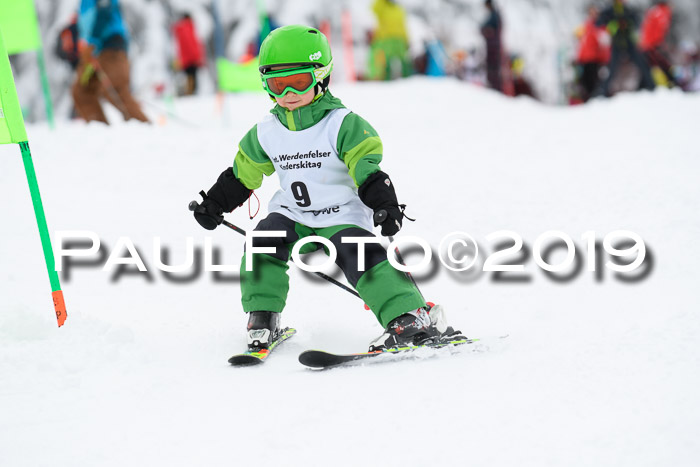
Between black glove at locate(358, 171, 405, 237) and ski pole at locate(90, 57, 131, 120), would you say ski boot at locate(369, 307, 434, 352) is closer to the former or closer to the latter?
black glove at locate(358, 171, 405, 237)

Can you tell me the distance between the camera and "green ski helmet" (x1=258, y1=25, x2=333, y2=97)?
301 centimetres

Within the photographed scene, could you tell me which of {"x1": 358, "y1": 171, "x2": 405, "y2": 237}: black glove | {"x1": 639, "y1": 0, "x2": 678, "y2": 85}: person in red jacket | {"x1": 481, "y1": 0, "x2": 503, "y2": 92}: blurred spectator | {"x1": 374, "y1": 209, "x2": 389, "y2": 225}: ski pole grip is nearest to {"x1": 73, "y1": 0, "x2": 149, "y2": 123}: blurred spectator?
{"x1": 358, "y1": 171, "x2": 405, "y2": 237}: black glove

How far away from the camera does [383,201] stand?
2.90m

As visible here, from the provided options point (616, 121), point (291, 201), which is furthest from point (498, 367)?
point (616, 121)

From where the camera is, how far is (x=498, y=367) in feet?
8.52

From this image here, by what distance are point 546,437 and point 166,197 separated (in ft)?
14.4

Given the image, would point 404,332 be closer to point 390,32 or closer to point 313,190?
point 313,190

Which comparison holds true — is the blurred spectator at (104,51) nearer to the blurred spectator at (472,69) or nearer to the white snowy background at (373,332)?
the white snowy background at (373,332)

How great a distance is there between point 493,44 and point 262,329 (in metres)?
9.82

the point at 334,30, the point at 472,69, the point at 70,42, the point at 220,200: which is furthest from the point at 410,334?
the point at 334,30

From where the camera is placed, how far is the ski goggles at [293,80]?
3.01 metres

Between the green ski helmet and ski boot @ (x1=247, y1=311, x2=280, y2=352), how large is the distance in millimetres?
1002

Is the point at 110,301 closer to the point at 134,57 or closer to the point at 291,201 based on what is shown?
the point at 291,201

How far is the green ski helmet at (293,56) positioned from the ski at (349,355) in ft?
3.74
